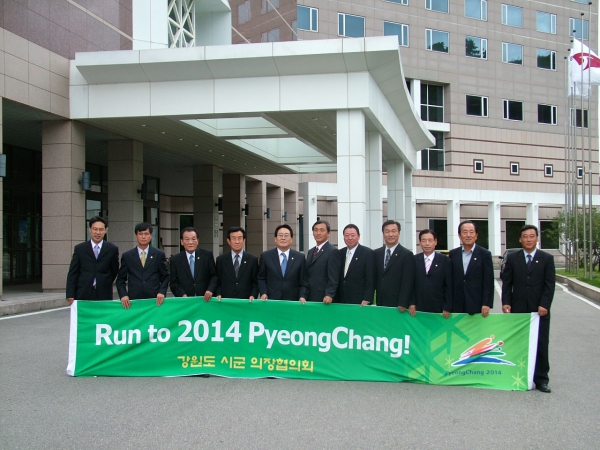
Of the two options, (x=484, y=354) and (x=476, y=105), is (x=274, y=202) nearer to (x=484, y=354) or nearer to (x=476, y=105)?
(x=476, y=105)

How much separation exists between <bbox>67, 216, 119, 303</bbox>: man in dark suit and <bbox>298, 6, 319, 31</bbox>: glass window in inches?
1341

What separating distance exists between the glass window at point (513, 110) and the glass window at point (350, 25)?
12.6m

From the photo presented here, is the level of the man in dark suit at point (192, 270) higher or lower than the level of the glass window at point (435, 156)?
lower

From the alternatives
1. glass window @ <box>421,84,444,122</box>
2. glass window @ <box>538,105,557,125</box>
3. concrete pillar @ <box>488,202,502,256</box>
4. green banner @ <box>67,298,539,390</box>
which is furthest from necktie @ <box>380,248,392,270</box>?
glass window @ <box>538,105,557,125</box>

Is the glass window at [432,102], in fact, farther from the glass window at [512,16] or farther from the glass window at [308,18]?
the glass window at [308,18]

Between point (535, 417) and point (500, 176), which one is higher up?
point (500, 176)

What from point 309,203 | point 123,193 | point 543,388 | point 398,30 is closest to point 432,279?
point 543,388

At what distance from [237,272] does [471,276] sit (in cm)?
299

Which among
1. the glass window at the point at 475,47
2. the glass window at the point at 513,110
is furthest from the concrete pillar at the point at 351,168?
the glass window at the point at 513,110

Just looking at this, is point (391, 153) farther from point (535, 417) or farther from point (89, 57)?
point (535, 417)

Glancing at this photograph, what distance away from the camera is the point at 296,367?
25.1ft

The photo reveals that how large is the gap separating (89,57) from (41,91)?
1.55 m

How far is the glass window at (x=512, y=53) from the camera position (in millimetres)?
46156

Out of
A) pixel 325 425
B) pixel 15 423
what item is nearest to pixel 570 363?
pixel 325 425
